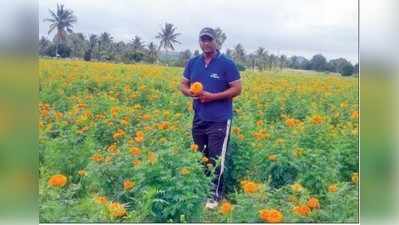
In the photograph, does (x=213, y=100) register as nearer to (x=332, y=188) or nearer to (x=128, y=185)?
(x=128, y=185)

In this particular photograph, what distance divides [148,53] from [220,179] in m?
0.78

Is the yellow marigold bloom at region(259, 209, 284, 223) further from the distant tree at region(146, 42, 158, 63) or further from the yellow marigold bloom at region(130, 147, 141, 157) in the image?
the distant tree at region(146, 42, 158, 63)

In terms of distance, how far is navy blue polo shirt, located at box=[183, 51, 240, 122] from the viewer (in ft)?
9.87

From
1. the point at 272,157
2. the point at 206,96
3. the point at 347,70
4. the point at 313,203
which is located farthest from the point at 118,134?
the point at 347,70

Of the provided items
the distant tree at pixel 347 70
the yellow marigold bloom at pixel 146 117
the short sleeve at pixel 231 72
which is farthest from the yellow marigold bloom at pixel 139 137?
the distant tree at pixel 347 70

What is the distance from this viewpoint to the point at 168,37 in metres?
2.94

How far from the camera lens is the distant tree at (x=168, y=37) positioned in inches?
115

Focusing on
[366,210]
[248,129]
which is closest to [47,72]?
[248,129]

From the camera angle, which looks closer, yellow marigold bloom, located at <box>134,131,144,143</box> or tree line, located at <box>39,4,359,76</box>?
tree line, located at <box>39,4,359,76</box>

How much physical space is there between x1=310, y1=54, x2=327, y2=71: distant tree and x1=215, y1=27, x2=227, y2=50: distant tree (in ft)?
1.63

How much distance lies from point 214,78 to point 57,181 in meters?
0.98

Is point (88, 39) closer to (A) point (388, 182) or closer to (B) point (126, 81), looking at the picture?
(B) point (126, 81)

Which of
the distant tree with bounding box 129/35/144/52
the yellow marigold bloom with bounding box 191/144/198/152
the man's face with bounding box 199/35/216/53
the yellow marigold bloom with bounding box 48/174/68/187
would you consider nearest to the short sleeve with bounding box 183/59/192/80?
the man's face with bounding box 199/35/216/53

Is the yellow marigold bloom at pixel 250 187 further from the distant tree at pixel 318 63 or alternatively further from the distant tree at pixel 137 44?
the distant tree at pixel 137 44
